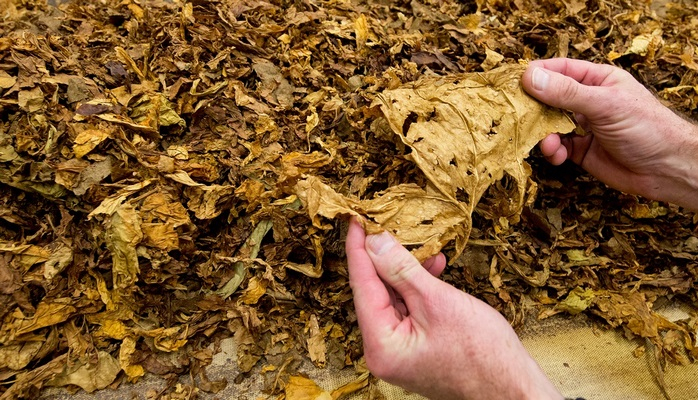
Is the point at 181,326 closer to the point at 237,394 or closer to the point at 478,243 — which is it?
the point at 237,394

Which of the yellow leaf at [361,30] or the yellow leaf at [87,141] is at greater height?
the yellow leaf at [361,30]

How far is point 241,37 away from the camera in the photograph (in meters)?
1.89

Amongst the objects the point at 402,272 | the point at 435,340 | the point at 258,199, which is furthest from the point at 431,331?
the point at 258,199

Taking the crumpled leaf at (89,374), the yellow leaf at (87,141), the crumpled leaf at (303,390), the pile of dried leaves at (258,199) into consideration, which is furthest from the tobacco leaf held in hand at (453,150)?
the crumpled leaf at (89,374)

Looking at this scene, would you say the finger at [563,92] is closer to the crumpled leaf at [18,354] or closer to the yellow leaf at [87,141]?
the yellow leaf at [87,141]

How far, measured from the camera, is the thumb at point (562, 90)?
1515 mm

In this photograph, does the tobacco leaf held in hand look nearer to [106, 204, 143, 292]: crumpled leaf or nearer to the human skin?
the human skin

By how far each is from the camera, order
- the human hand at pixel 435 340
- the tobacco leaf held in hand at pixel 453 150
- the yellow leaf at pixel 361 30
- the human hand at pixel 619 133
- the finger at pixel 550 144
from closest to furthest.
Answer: the human hand at pixel 435 340, the tobacco leaf held in hand at pixel 453 150, the human hand at pixel 619 133, the finger at pixel 550 144, the yellow leaf at pixel 361 30

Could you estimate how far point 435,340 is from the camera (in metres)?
1.25

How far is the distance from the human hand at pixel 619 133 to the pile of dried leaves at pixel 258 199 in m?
0.11

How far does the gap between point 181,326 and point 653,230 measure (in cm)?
179

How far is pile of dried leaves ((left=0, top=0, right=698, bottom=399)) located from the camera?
5.04 feet

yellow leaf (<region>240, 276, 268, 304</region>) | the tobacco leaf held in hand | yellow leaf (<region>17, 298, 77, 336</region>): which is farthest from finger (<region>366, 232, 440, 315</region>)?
yellow leaf (<region>17, 298, 77, 336</region>)

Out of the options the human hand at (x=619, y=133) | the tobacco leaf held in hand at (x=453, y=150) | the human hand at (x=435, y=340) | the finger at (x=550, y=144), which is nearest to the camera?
the human hand at (x=435, y=340)
